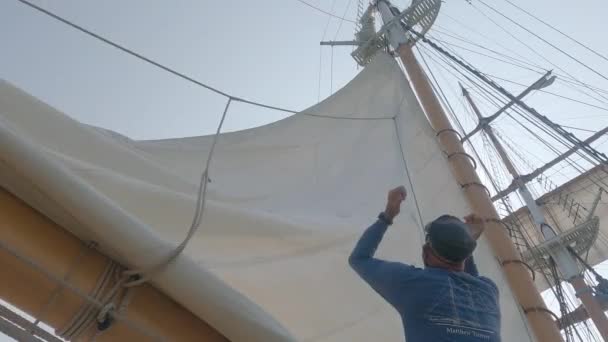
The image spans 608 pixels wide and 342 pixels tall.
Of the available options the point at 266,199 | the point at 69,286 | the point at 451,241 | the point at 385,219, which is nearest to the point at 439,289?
the point at 451,241

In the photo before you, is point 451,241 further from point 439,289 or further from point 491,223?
point 491,223

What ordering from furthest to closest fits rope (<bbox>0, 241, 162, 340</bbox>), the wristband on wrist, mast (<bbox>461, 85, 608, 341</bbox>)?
1. mast (<bbox>461, 85, 608, 341</bbox>)
2. the wristband on wrist
3. rope (<bbox>0, 241, 162, 340</bbox>)

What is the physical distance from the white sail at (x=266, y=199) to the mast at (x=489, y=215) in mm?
68

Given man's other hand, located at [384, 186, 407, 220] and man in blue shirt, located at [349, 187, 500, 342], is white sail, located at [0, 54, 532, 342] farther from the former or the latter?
man's other hand, located at [384, 186, 407, 220]

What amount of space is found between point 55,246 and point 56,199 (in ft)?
0.41

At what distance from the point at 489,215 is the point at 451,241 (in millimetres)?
1493

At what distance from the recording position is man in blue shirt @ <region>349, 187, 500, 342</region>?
1.18 meters

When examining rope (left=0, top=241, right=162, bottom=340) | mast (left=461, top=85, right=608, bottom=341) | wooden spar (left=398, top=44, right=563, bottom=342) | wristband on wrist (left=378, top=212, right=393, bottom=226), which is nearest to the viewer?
rope (left=0, top=241, right=162, bottom=340)

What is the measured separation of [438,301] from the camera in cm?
120

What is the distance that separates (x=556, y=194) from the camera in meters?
15.6

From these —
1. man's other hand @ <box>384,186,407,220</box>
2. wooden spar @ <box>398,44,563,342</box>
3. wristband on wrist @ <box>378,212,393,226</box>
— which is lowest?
wristband on wrist @ <box>378,212,393,226</box>

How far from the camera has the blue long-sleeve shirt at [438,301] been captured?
117 centimetres

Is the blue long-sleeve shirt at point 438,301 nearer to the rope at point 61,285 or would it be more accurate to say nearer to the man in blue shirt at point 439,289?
the man in blue shirt at point 439,289

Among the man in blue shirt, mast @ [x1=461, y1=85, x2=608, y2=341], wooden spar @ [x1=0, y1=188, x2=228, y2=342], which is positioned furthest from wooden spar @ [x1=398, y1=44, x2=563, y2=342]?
mast @ [x1=461, y1=85, x2=608, y2=341]
